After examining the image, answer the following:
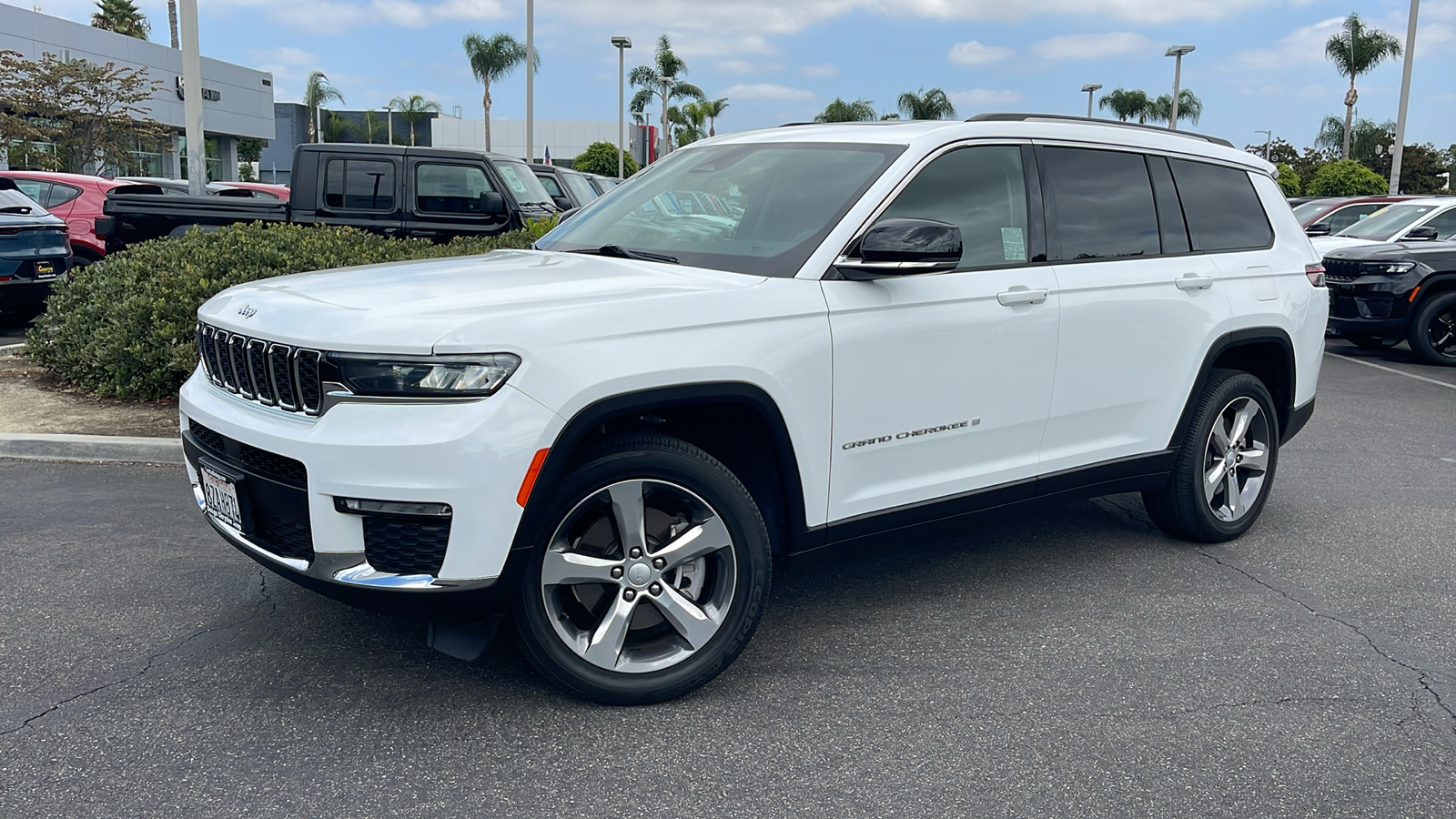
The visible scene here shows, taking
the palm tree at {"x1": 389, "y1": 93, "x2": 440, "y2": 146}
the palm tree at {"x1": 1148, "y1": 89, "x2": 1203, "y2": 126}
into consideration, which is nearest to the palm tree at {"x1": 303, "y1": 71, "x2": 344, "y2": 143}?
the palm tree at {"x1": 389, "y1": 93, "x2": 440, "y2": 146}

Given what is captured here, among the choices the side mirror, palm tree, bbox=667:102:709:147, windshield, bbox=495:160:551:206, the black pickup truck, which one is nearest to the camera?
the side mirror

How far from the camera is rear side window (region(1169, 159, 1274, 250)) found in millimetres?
5176

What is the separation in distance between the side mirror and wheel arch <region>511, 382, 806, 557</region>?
0.57m

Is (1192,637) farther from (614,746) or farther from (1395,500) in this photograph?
(1395,500)

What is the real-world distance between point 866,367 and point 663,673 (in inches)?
46.2

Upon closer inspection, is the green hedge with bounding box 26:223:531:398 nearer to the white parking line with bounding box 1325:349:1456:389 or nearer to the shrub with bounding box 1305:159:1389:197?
the white parking line with bounding box 1325:349:1456:389

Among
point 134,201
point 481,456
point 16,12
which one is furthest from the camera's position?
point 16,12

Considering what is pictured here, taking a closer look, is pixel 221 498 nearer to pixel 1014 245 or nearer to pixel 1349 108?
pixel 1014 245

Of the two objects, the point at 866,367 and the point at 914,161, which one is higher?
the point at 914,161

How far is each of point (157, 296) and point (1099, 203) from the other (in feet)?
20.0

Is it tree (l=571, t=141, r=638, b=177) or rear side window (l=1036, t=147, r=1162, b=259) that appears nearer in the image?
rear side window (l=1036, t=147, r=1162, b=259)

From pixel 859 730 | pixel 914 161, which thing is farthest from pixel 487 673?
pixel 914 161

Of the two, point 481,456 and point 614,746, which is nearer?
point 481,456

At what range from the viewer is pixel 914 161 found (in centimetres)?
418
